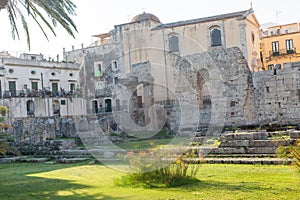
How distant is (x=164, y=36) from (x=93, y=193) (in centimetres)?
2698

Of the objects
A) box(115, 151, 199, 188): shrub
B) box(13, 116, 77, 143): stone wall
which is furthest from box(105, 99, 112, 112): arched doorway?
box(115, 151, 199, 188): shrub

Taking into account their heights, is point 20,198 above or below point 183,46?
below

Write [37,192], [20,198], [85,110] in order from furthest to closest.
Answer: [85,110] < [37,192] < [20,198]

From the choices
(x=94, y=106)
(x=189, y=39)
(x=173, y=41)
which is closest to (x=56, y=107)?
(x=94, y=106)

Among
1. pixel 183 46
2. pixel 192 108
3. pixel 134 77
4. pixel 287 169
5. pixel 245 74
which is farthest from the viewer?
pixel 183 46

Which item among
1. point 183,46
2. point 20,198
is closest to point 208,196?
point 20,198

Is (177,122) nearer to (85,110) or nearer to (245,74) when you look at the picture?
(245,74)

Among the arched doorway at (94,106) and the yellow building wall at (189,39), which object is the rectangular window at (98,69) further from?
the yellow building wall at (189,39)

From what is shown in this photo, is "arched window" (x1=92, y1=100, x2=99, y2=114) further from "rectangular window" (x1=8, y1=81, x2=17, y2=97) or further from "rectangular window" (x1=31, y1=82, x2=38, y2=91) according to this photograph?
"rectangular window" (x1=8, y1=81, x2=17, y2=97)

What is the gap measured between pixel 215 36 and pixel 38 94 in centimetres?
1732

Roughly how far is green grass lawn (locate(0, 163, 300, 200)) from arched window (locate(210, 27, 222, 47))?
2349 cm

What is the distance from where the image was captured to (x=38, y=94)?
39.6m

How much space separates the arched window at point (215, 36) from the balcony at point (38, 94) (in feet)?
54.1

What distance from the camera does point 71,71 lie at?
44000 millimetres
